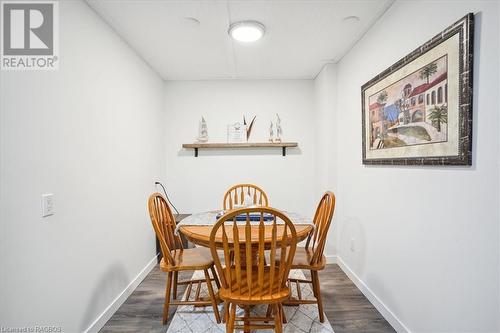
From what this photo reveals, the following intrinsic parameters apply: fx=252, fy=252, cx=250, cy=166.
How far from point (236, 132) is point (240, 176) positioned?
63cm

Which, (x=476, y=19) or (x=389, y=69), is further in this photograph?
(x=389, y=69)

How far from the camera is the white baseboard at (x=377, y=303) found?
1806mm

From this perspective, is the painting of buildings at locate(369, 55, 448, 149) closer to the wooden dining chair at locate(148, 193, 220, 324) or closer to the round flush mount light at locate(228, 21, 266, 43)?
the round flush mount light at locate(228, 21, 266, 43)

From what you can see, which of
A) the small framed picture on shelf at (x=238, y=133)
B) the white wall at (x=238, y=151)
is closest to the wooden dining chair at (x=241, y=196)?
the white wall at (x=238, y=151)

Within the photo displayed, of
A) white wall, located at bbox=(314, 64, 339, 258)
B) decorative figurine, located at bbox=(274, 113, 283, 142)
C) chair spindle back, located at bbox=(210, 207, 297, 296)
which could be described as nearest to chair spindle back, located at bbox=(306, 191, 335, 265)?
chair spindle back, located at bbox=(210, 207, 297, 296)

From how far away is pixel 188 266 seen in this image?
188 cm

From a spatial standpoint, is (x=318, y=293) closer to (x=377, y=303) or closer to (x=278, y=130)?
(x=377, y=303)

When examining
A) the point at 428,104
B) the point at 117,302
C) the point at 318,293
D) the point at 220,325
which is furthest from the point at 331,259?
the point at 117,302

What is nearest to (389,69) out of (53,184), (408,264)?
(408,264)

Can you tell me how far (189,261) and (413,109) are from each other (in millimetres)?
1921

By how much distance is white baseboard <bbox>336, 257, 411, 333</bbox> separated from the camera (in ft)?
5.92

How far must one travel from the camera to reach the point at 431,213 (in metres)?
1.50

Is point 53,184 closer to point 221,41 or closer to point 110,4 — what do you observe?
point 110,4

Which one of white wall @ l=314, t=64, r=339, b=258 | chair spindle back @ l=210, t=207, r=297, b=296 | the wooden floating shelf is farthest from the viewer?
the wooden floating shelf
